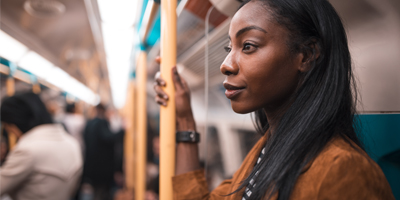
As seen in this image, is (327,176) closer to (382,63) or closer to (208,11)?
(382,63)

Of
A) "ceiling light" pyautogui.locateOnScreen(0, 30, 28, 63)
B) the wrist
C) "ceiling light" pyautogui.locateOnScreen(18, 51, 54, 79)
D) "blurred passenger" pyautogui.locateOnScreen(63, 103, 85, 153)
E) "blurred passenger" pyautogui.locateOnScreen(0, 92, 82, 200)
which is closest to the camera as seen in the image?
the wrist

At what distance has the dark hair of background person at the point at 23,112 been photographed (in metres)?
2.05

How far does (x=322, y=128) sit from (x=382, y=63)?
0.45 m

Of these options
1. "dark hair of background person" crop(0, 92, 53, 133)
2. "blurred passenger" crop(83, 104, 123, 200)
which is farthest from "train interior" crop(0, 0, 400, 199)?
"blurred passenger" crop(83, 104, 123, 200)

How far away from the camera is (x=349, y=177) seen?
0.50 metres

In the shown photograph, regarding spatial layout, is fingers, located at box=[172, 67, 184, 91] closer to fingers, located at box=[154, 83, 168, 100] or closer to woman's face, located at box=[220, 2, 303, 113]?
fingers, located at box=[154, 83, 168, 100]

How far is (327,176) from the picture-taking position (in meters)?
0.51

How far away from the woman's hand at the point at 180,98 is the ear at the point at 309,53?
0.51 metres

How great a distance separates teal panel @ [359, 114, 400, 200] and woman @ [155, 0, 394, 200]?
0.25 meters

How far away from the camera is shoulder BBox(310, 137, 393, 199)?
1.62ft

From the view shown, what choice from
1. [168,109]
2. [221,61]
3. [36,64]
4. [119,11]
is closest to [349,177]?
[168,109]

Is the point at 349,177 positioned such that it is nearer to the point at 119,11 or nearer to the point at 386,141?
the point at 386,141

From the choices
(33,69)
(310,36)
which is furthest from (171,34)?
(33,69)

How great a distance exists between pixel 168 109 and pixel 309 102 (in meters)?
0.56
